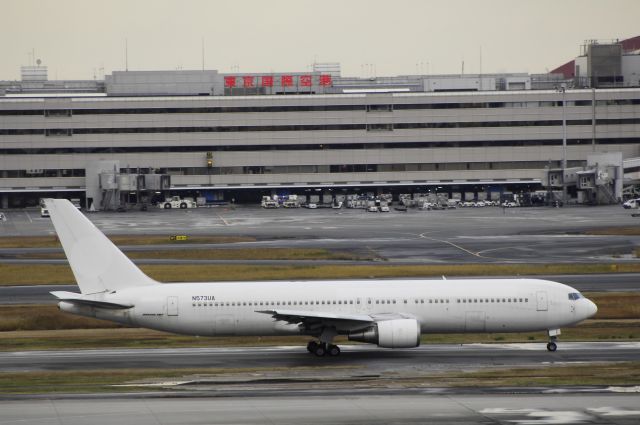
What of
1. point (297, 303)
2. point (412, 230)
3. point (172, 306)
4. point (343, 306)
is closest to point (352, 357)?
point (343, 306)

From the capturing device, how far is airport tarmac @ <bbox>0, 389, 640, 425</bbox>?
37.6m

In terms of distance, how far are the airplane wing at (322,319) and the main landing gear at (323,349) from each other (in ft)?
3.01

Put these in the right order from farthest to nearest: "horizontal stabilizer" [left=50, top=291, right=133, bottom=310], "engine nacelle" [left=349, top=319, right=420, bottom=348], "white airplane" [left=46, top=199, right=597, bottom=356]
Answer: "white airplane" [left=46, top=199, right=597, bottom=356], "horizontal stabilizer" [left=50, top=291, right=133, bottom=310], "engine nacelle" [left=349, top=319, right=420, bottom=348]

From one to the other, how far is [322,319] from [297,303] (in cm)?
232

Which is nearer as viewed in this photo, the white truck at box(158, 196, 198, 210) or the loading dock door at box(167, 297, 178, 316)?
the loading dock door at box(167, 297, 178, 316)

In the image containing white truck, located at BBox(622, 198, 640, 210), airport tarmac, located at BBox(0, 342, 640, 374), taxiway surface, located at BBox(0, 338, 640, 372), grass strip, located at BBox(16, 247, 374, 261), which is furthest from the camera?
white truck, located at BBox(622, 198, 640, 210)

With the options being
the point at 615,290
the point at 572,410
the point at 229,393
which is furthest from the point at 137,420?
the point at 615,290

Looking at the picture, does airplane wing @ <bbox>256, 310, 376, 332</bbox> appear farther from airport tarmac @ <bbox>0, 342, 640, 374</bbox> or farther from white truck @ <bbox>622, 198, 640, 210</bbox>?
white truck @ <bbox>622, 198, 640, 210</bbox>

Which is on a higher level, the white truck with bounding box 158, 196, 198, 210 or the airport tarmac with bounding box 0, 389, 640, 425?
the white truck with bounding box 158, 196, 198, 210

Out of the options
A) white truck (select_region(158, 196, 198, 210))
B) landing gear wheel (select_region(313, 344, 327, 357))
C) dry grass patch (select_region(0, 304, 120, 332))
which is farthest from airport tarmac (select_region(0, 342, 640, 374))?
white truck (select_region(158, 196, 198, 210))

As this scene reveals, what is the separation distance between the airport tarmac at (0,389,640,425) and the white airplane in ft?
37.7

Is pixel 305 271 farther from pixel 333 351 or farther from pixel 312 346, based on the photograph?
pixel 333 351

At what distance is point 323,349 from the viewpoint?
54.3 metres

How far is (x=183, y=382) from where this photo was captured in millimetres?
47281
